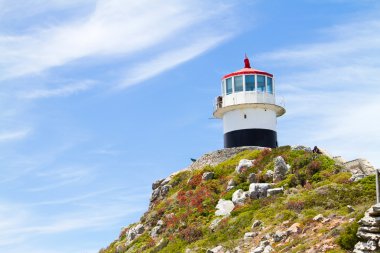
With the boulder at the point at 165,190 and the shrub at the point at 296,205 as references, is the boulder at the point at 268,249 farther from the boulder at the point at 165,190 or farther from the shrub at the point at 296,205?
the boulder at the point at 165,190

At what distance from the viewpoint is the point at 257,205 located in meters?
34.8

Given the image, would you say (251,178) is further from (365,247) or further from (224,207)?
(365,247)

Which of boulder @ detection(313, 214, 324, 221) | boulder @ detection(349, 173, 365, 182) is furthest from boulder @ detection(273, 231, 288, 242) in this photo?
boulder @ detection(349, 173, 365, 182)

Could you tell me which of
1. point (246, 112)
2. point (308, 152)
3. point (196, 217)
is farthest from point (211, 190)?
point (246, 112)

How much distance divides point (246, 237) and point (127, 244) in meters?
13.5

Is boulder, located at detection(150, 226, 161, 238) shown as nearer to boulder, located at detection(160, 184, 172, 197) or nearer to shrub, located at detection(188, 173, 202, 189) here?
shrub, located at detection(188, 173, 202, 189)

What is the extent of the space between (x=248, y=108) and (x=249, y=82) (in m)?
2.13

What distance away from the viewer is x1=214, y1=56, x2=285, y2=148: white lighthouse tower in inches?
2030

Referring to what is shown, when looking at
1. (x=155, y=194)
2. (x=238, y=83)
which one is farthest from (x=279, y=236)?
(x=238, y=83)

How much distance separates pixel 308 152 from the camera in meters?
40.7

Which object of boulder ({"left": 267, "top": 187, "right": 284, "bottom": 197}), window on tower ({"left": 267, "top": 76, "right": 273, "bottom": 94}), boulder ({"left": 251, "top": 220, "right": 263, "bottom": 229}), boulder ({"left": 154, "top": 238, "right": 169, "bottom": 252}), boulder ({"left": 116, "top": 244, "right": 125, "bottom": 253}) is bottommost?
boulder ({"left": 154, "top": 238, "right": 169, "bottom": 252})

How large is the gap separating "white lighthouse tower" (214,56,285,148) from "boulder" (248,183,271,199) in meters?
14.3

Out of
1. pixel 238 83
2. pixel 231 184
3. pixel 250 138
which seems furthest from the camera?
pixel 238 83

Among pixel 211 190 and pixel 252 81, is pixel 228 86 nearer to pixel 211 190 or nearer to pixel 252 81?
pixel 252 81
